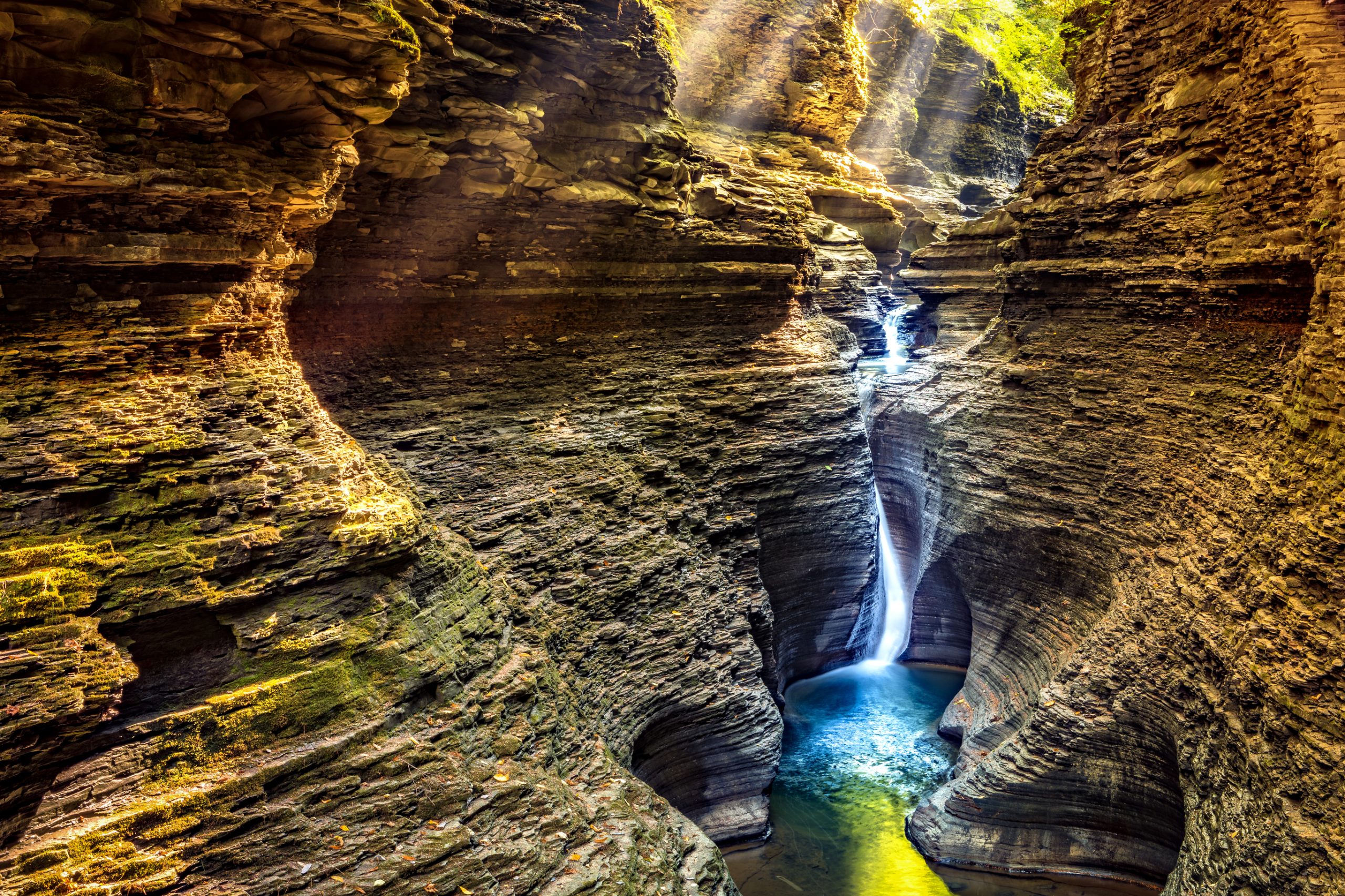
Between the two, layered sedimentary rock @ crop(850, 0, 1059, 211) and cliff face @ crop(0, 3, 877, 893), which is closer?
cliff face @ crop(0, 3, 877, 893)

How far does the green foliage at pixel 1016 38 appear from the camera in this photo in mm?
38812

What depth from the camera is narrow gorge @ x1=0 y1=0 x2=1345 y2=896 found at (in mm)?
6152

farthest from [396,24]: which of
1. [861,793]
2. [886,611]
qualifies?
[886,611]

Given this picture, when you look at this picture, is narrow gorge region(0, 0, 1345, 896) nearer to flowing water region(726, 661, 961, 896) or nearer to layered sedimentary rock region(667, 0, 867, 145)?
flowing water region(726, 661, 961, 896)

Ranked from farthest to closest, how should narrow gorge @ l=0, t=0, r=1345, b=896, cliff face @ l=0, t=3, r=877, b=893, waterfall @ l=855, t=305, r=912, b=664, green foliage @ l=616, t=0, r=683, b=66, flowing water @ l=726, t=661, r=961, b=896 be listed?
waterfall @ l=855, t=305, r=912, b=664, green foliage @ l=616, t=0, r=683, b=66, flowing water @ l=726, t=661, r=961, b=896, narrow gorge @ l=0, t=0, r=1345, b=896, cliff face @ l=0, t=3, r=877, b=893

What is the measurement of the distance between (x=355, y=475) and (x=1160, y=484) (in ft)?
34.5

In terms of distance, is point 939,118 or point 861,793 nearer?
point 861,793

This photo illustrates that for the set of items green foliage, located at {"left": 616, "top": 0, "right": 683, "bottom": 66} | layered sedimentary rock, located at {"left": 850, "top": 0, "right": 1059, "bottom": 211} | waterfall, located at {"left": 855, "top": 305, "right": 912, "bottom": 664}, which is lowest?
waterfall, located at {"left": 855, "top": 305, "right": 912, "bottom": 664}

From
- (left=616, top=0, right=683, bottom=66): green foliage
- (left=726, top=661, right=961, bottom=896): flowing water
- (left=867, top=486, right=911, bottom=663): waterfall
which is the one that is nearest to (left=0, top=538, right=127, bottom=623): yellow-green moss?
(left=726, top=661, right=961, bottom=896): flowing water

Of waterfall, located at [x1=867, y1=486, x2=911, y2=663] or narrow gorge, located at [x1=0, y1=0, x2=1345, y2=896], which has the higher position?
narrow gorge, located at [x1=0, y1=0, x2=1345, y2=896]

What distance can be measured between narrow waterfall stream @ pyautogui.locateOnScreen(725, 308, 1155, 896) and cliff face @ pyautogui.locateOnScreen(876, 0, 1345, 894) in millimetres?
460

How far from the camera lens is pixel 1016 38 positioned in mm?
40438

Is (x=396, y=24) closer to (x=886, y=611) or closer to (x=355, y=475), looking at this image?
(x=355, y=475)

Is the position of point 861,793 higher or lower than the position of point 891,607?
lower
